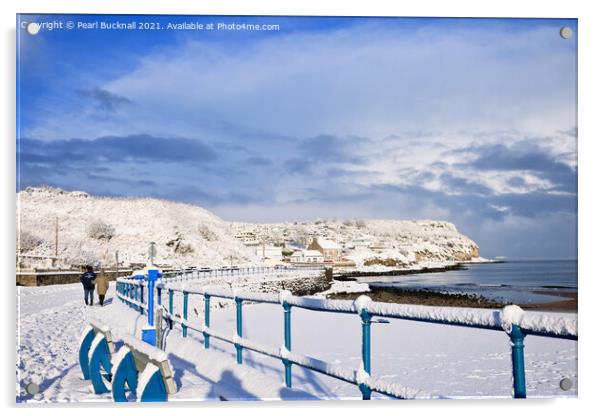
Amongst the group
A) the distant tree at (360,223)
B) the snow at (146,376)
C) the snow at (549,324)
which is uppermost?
the distant tree at (360,223)

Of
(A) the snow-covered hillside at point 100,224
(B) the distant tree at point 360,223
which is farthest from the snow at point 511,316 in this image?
(B) the distant tree at point 360,223

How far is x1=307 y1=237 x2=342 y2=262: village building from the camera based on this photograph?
1235 centimetres

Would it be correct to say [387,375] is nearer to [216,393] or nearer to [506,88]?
[216,393]

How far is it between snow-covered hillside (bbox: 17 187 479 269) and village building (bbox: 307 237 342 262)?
131mm

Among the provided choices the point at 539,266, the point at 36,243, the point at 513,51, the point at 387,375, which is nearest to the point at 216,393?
the point at 387,375

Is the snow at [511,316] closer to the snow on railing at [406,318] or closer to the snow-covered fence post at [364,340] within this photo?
the snow on railing at [406,318]

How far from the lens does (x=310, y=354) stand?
10.2 metres

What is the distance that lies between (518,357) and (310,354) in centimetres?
725

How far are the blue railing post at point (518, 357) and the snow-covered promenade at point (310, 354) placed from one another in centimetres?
271

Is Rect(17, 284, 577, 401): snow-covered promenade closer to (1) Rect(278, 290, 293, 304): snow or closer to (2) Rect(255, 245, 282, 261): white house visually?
(1) Rect(278, 290, 293, 304): snow

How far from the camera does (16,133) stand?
679cm

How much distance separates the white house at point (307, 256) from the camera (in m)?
12.7

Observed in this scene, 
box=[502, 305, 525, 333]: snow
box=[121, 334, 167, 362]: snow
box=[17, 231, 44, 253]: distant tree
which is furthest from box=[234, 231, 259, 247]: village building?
box=[502, 305, 525, 333]: snow

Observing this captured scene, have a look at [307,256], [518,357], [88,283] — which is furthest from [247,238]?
[518,357]
